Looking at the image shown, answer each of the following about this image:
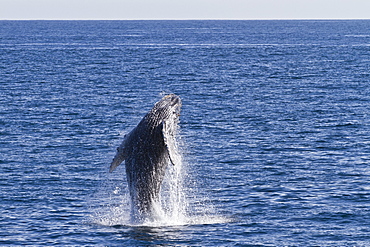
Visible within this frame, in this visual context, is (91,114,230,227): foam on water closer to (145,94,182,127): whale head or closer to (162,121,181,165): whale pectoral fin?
(162,121,181,165): whale pectoral fin

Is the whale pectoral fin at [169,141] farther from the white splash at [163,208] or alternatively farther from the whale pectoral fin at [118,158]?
the whale pectoral fin at [118,158]

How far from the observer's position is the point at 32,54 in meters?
155

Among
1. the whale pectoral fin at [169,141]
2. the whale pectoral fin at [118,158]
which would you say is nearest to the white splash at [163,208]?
the whale pectoral fin at [169,141]

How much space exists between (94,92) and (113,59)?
57.6 m

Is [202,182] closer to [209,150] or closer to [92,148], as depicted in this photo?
[209,150]

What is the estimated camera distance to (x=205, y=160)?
155 feet

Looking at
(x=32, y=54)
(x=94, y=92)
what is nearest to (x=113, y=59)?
(x=32, y=54)

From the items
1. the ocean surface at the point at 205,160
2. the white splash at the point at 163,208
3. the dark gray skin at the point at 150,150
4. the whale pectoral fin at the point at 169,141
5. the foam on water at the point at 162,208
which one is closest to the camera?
the whale pectoral fin at the point at 169,141

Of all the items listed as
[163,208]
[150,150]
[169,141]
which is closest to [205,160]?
[163,208]

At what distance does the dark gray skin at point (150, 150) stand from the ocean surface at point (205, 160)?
6.46ft

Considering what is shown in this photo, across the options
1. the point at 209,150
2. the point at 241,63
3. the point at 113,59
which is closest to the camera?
the point at 209,150

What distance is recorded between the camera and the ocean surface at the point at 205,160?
30938 mm

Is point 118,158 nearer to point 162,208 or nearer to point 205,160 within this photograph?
point 162,208

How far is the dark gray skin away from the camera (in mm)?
26641
